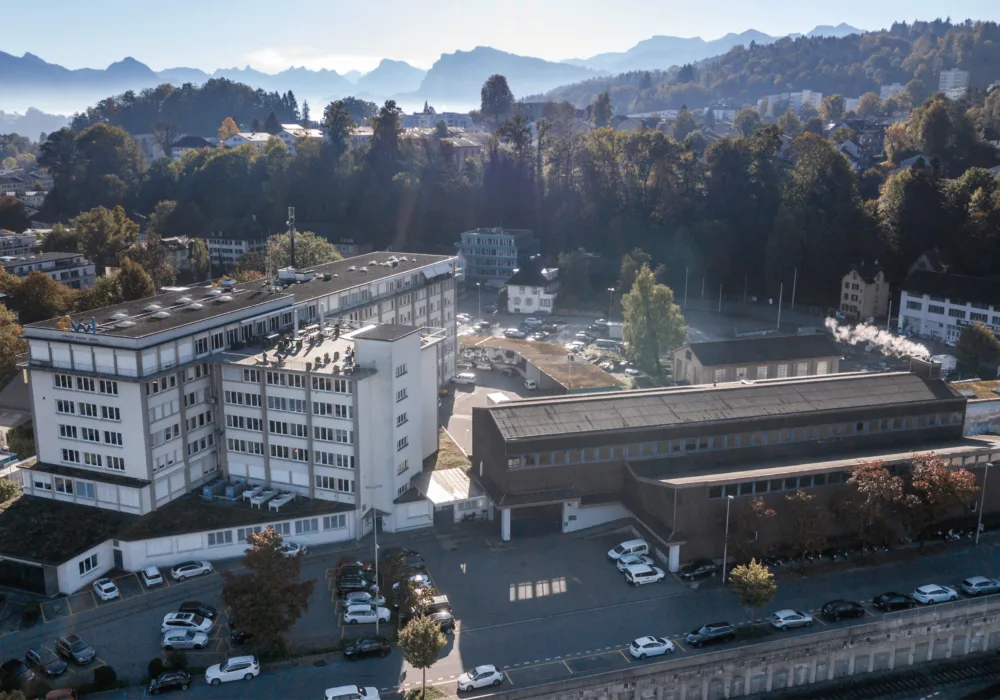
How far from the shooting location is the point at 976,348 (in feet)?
156

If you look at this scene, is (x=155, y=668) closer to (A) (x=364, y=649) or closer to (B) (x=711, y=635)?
(A) (x=364, y=649)

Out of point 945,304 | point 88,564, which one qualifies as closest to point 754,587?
point 88,564

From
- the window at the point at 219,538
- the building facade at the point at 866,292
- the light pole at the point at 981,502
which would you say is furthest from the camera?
the building facade at the point at 866,292

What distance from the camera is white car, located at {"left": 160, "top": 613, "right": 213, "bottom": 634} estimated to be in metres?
24.1

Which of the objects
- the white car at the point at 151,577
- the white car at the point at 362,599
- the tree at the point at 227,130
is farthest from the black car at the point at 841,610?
the tree at the point at 227,130

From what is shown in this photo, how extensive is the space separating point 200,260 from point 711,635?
59.8m

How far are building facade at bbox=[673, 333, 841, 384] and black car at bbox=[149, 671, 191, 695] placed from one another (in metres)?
28.4

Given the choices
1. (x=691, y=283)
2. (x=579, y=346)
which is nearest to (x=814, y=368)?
(x=579, y=346)

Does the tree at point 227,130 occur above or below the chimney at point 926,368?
above

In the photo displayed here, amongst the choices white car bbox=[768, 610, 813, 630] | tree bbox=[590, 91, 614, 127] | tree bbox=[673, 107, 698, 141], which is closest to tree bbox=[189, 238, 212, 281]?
white car bbox=[768, 610, 813, 630]

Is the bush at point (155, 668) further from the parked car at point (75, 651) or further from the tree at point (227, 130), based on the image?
the tree at point (227, 130)

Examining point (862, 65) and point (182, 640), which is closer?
point (182, 640)

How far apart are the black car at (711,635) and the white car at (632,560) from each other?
3.52 metres

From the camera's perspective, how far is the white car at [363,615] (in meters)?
24.9
